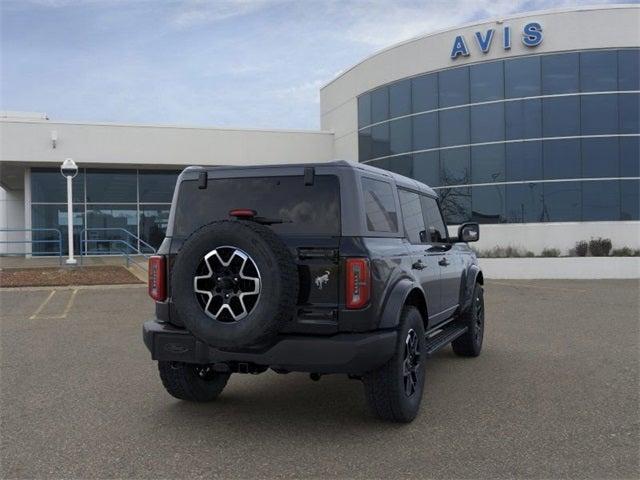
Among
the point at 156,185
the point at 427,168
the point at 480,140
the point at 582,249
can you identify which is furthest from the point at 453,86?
the point at 156,185

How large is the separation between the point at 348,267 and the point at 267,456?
4.50 ft

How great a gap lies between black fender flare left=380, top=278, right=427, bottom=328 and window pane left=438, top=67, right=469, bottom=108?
786 inches

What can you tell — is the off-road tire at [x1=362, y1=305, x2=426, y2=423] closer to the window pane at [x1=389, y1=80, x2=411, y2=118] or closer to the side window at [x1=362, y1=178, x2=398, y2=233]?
the side window at [x1=362, y1=178, x2=398, y2=233]

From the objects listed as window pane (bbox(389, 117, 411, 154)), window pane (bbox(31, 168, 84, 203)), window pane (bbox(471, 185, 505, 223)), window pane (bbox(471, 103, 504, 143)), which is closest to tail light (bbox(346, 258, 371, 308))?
window pane (bbox(471, 185, 505, 223))

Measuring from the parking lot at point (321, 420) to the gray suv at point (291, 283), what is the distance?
17.0 inches

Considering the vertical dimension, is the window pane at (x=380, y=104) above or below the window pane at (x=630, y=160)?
above

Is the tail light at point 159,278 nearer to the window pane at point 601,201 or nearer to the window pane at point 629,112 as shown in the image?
the window pane at point 601,201

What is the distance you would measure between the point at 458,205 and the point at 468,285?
16516 millimetres

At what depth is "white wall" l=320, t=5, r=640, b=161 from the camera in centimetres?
2181

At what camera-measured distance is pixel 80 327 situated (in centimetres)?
995

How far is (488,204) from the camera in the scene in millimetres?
22859

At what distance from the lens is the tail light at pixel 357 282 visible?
14.4 ft

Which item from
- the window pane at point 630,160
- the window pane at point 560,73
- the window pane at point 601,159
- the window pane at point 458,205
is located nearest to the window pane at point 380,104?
the window pane at point 458,205

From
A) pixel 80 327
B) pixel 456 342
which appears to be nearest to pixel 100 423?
pixel 456 342
